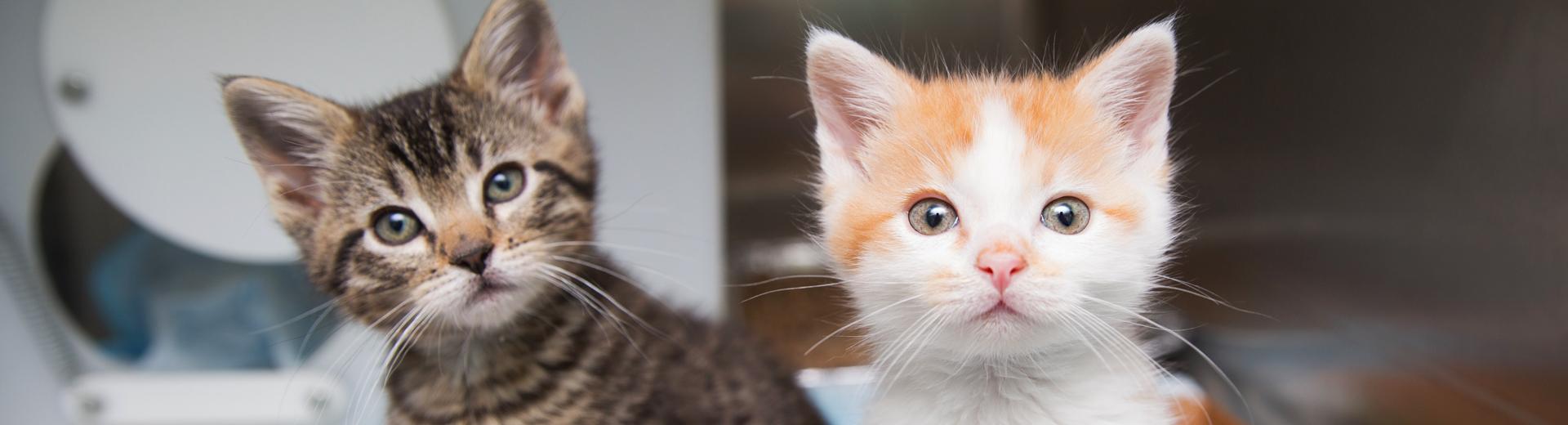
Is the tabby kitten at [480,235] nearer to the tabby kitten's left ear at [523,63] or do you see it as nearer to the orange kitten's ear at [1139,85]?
the tabby kitten's left ear at [523,63]

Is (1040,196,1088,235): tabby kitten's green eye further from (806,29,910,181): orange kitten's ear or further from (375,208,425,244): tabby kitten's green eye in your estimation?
(375,208,425,244): tabby kitten's green eye

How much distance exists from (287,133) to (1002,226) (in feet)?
1.57

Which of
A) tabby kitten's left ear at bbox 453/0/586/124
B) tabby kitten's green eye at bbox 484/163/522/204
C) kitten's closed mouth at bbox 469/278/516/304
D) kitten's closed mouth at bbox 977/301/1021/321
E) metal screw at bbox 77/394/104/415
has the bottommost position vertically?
metal screw at bbox 77/394/104/415

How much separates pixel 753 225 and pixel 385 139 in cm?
39

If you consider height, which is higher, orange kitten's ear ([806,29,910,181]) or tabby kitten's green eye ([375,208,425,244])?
orange kitten's ear ([806,29,910,181])

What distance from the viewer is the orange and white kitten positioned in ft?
1.55

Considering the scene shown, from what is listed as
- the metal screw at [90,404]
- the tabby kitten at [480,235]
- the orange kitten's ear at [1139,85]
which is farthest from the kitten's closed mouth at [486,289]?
the metal screw at [90,404]

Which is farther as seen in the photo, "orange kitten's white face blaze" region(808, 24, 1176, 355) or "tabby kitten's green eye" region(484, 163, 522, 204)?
"tabby kitten's green eye" region(484, 163, 522, 204)

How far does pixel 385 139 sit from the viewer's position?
57 cm

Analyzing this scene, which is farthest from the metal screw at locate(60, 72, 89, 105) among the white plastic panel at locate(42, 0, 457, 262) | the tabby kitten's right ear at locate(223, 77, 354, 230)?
the tabby kitten's right ear at locate(223, 77, 354, 230)

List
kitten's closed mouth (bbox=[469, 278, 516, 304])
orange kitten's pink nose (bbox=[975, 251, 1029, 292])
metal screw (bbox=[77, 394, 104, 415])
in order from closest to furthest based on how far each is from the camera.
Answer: orange kitten's pink nose (bbox=[975, 251, 1029, 292]) < kitten's closed mouth (bbox=[469, 278, 516, 304]) < metal screw (bbox=[77, 394, 104, 415])

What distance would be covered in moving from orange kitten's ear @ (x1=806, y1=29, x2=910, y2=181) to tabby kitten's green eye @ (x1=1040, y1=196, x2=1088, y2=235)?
5.1 inches

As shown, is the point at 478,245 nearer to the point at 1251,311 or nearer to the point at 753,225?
the point at 753,225

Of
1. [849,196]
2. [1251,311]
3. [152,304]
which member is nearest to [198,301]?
[152,304]
